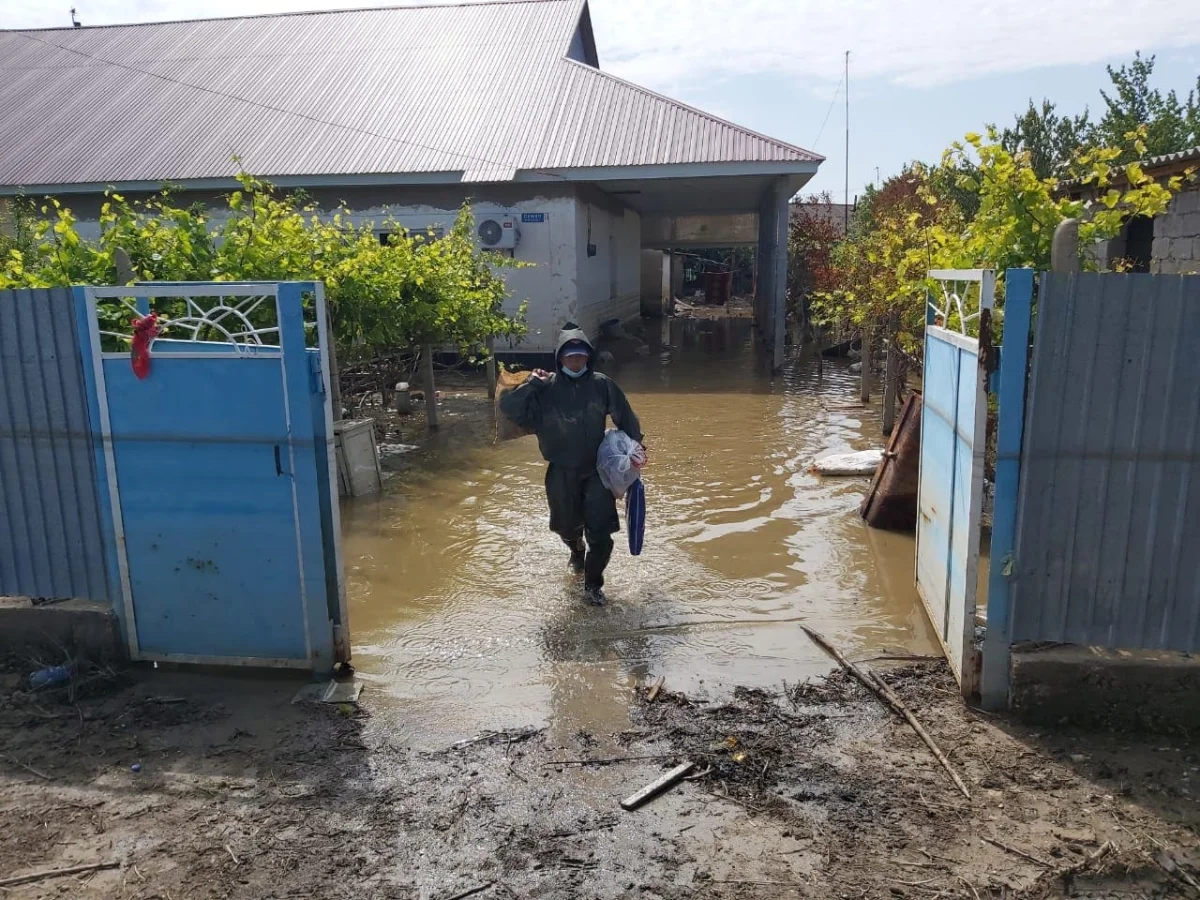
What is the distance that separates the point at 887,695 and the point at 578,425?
7.58 feet

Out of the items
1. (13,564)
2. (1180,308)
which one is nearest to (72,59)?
(13,564)

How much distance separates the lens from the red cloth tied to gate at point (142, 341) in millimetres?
4121

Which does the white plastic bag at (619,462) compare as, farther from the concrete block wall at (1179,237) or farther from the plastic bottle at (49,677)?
the concrete block wall at (1179,237)

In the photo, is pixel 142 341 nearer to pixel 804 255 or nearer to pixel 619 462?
pixel 619 462

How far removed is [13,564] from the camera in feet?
14.9

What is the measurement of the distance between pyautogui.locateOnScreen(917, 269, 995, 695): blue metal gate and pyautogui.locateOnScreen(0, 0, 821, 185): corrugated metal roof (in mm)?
10277

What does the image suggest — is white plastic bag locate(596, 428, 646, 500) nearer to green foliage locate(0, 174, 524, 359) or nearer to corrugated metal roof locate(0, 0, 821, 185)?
green foliage locate(0, 174, 524, 359)

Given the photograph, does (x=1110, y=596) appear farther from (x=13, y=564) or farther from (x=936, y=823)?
(x=13, y=564)

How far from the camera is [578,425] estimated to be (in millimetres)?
5371

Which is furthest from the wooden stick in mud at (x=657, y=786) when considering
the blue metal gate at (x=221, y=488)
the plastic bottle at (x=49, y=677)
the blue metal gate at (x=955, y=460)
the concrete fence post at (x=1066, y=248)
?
the plastic bottle at (x=49, y=677)

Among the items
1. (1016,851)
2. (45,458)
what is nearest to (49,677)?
(45,458)

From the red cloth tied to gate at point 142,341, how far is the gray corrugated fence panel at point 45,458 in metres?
0.34

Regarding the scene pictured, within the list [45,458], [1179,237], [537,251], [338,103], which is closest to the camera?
[45,458]

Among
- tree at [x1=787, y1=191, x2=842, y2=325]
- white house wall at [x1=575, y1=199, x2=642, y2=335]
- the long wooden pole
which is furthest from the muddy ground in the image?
tree at [x1=787, y1=191, x2=842, y2=325]
